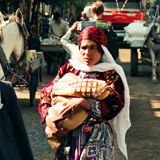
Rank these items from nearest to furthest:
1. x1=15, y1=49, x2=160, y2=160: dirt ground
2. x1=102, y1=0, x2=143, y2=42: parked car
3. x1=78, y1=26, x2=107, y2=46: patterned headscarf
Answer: x1=78, y1=26, x2=107, y2=46: patterned headscarf → x1=15, y1=49, x2=160, y2=160: dirt ground → x1=102, y1=0, x2=143, y2=42: parked car

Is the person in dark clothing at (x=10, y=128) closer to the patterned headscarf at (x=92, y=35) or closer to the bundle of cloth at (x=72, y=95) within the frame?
the bundle of cloth at (x=72, y=95)

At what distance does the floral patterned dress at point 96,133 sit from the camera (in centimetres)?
332

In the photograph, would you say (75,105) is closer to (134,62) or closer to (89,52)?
(89,52)

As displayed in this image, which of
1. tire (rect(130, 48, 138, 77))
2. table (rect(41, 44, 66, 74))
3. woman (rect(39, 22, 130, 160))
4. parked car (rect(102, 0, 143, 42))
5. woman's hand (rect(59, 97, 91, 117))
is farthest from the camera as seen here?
parked car (rect(102, 0, 143, 42))

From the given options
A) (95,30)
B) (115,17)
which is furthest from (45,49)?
(95,30)

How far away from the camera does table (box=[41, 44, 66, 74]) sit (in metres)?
12.9

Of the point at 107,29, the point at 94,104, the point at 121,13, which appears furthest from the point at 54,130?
the point at 121,13

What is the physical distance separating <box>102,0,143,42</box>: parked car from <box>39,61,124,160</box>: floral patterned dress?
53.4ft

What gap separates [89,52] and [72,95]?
405 mm

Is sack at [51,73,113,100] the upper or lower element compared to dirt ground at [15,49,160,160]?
upper

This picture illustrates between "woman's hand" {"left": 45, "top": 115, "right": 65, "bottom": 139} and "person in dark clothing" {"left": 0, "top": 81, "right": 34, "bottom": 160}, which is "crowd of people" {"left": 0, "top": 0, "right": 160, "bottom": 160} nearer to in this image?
"woman's hand" {"left": 45, "top": 115, "right": 65, "bottom": 139}

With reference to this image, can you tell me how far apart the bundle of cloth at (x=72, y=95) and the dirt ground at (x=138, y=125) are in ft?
8.52

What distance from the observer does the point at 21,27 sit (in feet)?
21.9

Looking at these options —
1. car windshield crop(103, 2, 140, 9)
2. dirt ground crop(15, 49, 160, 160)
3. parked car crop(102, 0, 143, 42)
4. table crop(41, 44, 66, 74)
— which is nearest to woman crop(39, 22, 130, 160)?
dirt ground crop(15, 49, 160, 160)
